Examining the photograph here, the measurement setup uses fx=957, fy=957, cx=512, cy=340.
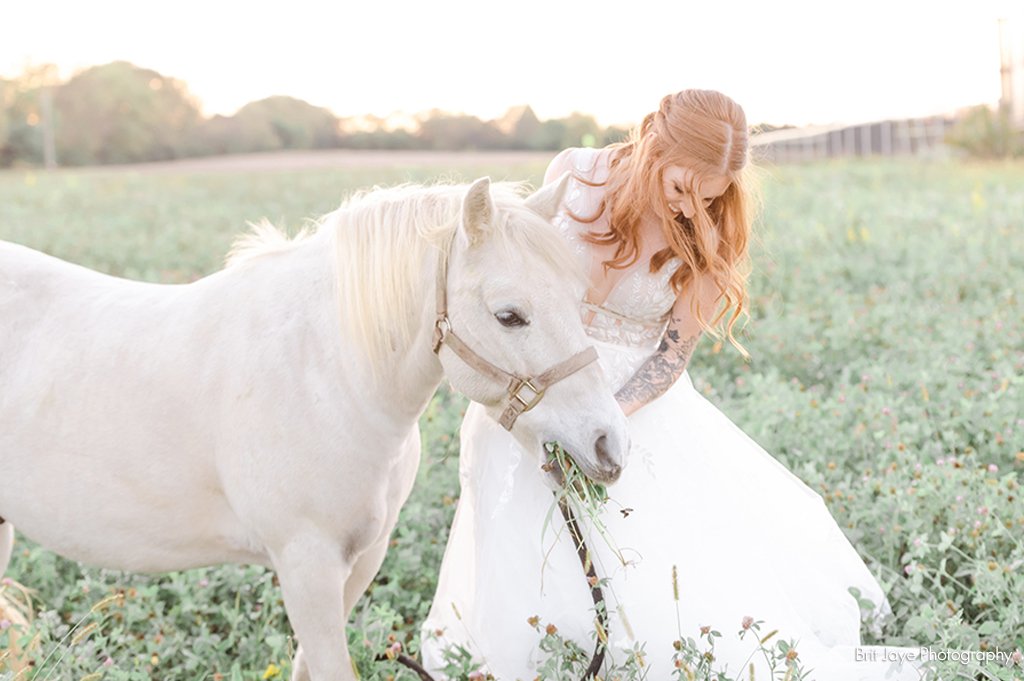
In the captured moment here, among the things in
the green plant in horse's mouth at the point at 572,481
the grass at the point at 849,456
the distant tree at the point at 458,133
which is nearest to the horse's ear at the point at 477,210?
the green plant in horse's mouth at the point at 572,481

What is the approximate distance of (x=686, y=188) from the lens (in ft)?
8.69

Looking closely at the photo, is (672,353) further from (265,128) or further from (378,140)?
(265,128)

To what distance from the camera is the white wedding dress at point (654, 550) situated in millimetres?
2482

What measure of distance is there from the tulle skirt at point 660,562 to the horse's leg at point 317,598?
1.51ft

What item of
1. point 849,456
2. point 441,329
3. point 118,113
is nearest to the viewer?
point 441,329

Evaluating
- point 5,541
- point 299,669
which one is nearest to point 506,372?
point 299,669

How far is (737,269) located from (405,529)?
155cm

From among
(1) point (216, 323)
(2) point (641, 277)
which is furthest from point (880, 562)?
(1) point (216, 323)

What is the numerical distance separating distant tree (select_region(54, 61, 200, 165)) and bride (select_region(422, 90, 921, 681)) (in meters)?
42.0

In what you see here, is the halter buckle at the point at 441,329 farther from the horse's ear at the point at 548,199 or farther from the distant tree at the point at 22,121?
the distant tree at the point at 22,121

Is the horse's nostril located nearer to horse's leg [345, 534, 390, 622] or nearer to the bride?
the bride

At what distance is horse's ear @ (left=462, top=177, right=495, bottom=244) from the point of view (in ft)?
6.62

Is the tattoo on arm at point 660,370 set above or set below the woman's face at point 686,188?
below

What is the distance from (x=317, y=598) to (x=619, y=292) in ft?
4.01
